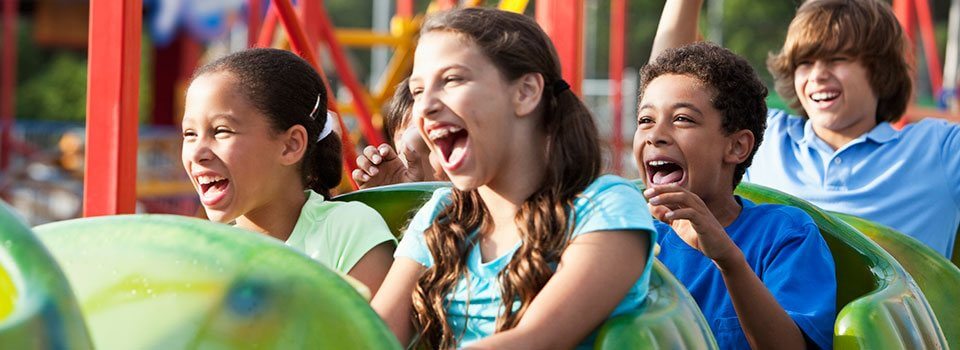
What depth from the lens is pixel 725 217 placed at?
2.09m

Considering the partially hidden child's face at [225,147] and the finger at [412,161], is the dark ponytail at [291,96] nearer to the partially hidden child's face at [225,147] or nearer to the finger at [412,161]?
the partially hidden child's face at [225,147]

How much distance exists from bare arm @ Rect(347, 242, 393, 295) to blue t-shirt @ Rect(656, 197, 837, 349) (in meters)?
0.46

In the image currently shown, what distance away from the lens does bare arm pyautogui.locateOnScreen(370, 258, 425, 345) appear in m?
1.69

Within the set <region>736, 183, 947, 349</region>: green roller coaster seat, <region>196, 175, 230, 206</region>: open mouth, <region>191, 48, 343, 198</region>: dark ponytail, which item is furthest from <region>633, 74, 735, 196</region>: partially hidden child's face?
<region>196, 175, 230, 206</region>: open mouth

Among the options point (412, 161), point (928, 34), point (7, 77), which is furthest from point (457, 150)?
point (7, 77)

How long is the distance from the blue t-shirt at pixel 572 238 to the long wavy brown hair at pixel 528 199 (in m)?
0.01

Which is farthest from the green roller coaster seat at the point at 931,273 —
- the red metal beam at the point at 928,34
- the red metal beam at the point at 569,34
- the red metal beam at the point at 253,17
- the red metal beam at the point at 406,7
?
the red metal beam at the point at 928,34

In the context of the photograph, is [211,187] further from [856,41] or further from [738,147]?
[856,41]

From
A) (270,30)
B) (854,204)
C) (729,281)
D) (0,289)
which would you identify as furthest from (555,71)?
(270,30)

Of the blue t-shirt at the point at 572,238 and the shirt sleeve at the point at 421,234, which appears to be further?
the shirt sleeve at the point at 421,234

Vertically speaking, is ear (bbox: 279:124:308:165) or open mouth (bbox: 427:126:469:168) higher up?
open mouth (bbox: 427:126:469:168)

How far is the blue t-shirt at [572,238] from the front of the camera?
155 cm

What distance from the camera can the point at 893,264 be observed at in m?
2.02

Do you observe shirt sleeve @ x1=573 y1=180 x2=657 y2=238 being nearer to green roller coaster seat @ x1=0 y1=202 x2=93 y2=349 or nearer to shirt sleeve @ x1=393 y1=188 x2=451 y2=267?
shirt sleeve @ x1=393 y1=188 x2=451 y2=267
